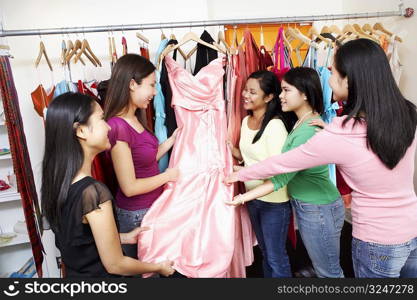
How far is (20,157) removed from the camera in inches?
68.6

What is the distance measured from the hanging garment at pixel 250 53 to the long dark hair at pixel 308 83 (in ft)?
0.98

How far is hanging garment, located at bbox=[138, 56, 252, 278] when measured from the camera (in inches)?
55.6

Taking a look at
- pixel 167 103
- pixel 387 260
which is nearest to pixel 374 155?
pixel 387 260

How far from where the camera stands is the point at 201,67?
74.5 inches

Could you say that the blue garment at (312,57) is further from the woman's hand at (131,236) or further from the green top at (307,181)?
the woman's hand at (131,236)

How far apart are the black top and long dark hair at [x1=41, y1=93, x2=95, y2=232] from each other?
36 mm

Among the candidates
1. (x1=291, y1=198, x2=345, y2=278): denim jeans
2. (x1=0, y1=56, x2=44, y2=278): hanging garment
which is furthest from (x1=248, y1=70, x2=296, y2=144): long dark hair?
(x1=0, y1=56, x2=44, y2=278): hanging garment

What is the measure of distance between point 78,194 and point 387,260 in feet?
3.64

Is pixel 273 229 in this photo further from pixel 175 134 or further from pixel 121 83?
pixel 121 83

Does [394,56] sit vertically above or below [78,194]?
above

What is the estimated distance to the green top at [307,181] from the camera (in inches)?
58.4

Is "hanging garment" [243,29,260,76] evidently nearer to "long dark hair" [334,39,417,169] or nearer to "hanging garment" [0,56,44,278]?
"long dark hair" [334,39,417,169]

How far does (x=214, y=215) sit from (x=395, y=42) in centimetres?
186

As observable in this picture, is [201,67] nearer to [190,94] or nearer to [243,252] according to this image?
[190,94]
